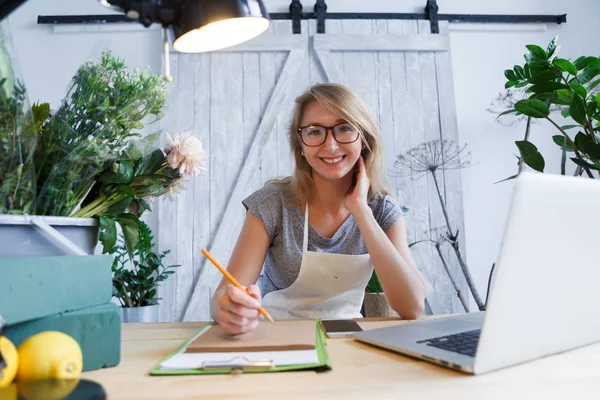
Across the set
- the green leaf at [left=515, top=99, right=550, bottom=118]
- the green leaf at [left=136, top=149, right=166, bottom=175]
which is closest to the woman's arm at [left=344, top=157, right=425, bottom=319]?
the green leaf at [left=136, top=149, right=166, bottom=175]

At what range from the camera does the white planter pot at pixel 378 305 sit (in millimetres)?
1808

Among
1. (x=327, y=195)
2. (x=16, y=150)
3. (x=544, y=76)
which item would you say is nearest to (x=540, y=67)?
(x=544, y=76)

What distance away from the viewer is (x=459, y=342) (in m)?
0.71

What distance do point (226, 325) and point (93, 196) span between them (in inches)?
14.7

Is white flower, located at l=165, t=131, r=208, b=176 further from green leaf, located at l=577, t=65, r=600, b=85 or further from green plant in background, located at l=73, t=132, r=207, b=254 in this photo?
green leaf, located at l=577, t=65, r=600, b=85

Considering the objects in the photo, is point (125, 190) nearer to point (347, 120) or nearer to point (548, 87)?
point (347, 120)

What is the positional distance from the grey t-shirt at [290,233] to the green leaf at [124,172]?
0.62 m

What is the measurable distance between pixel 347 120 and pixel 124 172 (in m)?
0.78

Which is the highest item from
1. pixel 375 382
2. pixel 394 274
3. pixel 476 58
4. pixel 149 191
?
pixel 476 58

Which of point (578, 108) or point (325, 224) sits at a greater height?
point (578, 108)

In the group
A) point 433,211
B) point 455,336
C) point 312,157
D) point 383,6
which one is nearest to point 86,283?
point 455,336

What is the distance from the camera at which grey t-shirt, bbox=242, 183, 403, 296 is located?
4.74 feet

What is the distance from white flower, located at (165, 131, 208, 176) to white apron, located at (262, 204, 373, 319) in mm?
528

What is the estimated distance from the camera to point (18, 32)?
2850 mm
